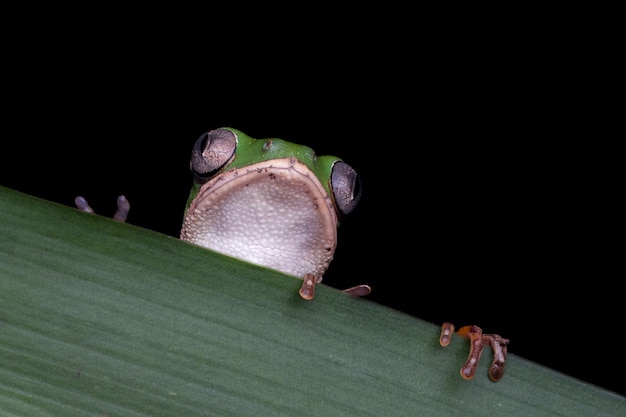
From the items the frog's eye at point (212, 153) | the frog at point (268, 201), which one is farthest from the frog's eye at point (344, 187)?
the frog's eye at point (212, 153)

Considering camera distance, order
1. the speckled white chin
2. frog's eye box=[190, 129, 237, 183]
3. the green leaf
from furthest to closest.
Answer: frog's eye box=[190, 129, 237, 183] < the speckled white chin < the green leaf

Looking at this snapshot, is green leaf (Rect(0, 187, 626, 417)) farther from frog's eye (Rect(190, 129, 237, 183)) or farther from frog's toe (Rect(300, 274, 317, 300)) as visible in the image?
frog's eye (Rect(190, 129, 237, 183))

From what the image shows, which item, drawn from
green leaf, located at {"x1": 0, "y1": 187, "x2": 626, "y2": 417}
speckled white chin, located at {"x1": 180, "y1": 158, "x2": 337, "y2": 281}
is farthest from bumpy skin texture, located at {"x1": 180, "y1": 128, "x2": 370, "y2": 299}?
green leaf, located at {"x1": 0, "y1": 187, "x2": 626, "y2": 417}

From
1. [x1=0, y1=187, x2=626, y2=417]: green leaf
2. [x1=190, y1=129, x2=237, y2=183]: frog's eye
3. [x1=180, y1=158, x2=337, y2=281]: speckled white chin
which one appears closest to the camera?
[x1=0, y1=187, x2=626, y2=417]: green leaf

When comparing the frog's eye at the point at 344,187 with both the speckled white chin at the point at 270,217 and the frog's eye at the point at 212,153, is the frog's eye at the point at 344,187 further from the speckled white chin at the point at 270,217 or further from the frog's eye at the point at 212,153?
the frog's eye at the point at 212,153

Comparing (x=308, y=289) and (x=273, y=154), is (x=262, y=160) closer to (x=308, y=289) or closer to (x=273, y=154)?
(x=273, y=154)

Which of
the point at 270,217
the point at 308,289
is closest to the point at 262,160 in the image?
the point at 270,217

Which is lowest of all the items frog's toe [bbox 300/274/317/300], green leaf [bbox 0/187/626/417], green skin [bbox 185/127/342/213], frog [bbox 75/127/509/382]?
green leaf [bbox 0/187/626/417]
